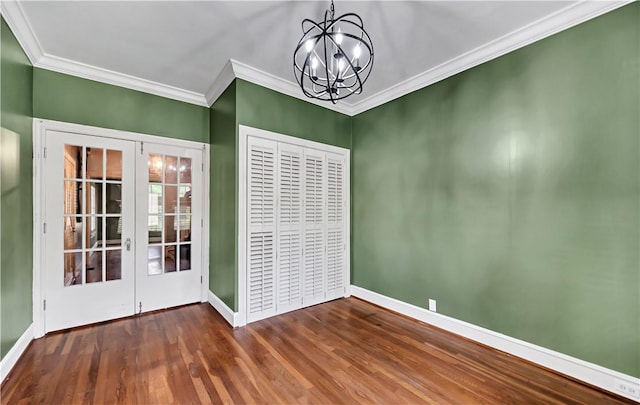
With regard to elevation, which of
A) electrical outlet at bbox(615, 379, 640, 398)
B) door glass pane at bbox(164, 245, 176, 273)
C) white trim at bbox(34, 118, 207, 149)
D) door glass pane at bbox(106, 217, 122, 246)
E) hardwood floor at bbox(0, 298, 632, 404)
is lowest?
hardwood floor at bbox(0, 298, 632, 404)

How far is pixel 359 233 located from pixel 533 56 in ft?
8.89

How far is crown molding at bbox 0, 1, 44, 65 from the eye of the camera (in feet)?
6.53

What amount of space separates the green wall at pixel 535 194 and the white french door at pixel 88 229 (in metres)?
A: 3.30

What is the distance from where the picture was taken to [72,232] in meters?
2.85

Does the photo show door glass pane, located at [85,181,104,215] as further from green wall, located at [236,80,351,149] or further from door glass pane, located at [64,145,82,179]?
green wall, located at [236,80,351,149]

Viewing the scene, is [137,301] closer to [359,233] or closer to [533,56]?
[359,233]

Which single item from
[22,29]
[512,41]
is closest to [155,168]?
[22,29]

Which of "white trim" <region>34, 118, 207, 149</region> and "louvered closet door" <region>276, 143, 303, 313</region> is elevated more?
"white trim" <region>34, 118, 207, 149</region>

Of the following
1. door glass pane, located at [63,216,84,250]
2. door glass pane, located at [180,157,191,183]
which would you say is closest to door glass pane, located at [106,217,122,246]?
door glass pane, located at [63,216,84,250]

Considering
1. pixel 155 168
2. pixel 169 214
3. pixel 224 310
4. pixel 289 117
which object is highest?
pixel 289 117

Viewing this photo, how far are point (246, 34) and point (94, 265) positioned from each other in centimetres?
294

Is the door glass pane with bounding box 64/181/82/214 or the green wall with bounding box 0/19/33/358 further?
the door glass pane with bounding box 64/181/82/214

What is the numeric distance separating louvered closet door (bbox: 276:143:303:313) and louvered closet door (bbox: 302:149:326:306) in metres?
0.10

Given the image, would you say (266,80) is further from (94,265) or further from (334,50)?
(94,265)
